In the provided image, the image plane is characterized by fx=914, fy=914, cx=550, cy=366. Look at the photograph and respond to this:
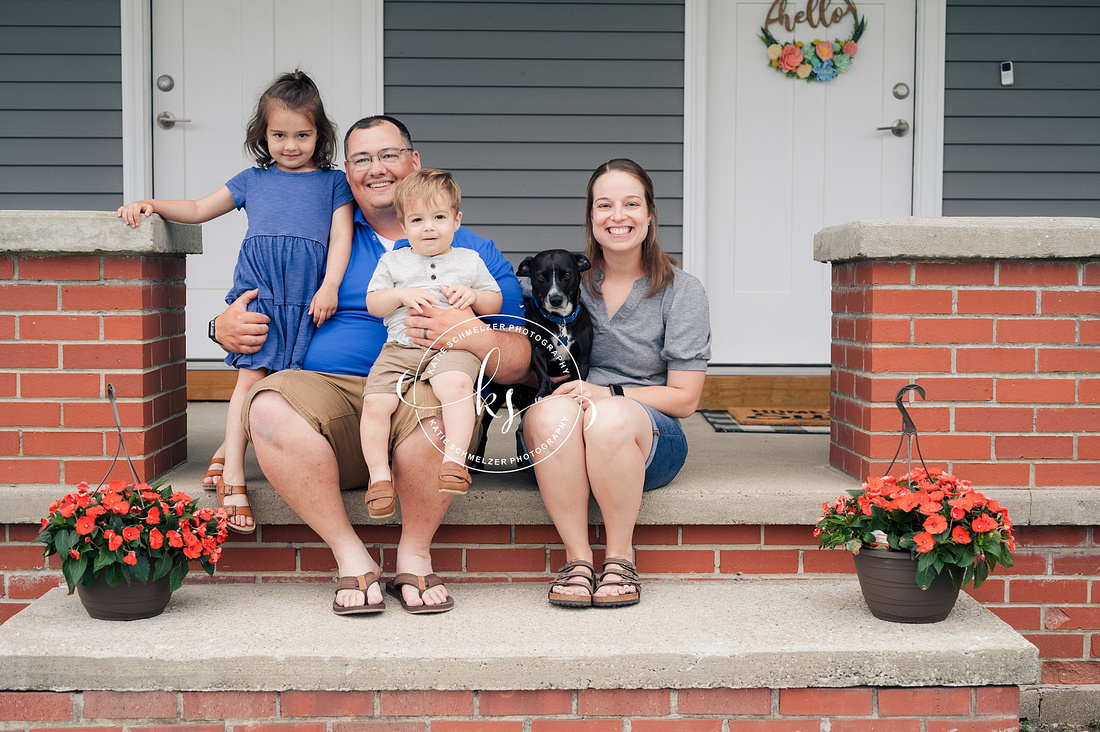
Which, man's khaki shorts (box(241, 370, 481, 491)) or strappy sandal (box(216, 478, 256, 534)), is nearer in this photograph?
man's khaki shorts (box(241, 370, 481, 491))

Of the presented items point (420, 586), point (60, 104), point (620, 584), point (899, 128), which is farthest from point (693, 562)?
point (60, 104)

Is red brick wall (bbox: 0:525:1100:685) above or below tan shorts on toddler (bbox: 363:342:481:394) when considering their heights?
below

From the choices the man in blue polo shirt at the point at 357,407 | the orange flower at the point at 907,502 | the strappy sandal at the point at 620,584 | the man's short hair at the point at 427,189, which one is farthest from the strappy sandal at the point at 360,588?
the orange flower at the point at 907,502

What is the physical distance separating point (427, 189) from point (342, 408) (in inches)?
22.4

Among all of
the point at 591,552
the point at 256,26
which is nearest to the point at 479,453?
the point at 591,552

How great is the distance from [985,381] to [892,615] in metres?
0.70

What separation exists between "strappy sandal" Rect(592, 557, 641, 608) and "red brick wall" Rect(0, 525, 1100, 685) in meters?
0.19

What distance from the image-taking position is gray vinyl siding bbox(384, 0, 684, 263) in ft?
14.3

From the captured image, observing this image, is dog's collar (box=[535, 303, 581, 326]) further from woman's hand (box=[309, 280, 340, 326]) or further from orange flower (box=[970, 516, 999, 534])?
orange flower (box=[970, 516, 999, 534])

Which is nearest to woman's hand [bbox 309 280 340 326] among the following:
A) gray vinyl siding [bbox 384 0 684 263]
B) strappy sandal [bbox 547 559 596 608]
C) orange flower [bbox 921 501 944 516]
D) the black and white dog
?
the black and white dog

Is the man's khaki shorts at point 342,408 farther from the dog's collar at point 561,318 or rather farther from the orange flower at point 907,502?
the orange flower at point 907,502

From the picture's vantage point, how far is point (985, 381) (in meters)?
2.36

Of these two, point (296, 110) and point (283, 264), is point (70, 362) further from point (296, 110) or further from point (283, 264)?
point (296, 110)

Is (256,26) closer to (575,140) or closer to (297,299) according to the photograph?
(575,140)
